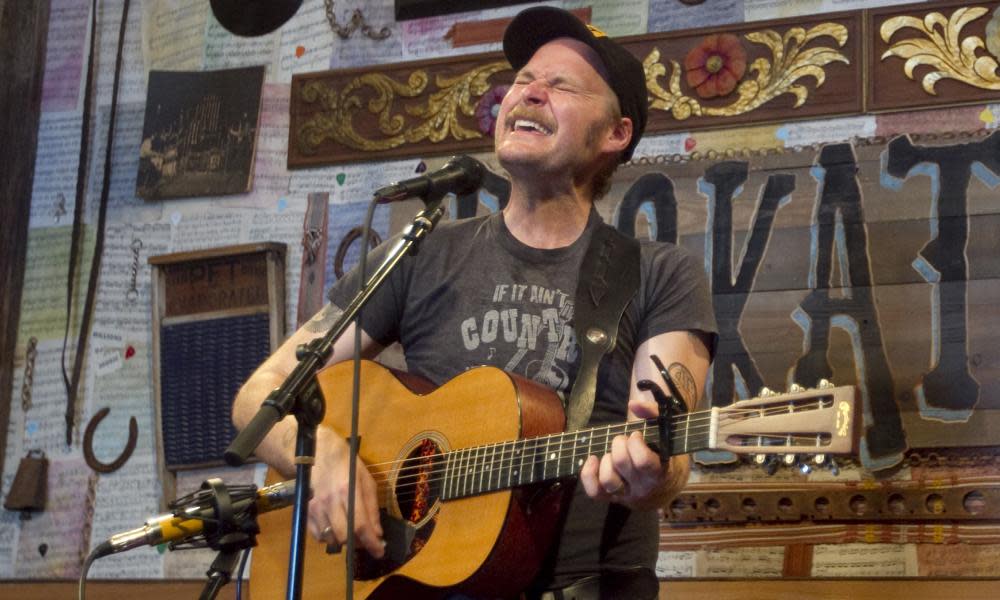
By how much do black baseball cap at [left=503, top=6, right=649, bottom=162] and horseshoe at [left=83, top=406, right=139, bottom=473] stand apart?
207cm

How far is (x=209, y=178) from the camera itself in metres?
4.52

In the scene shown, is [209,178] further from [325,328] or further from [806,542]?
[806,542]

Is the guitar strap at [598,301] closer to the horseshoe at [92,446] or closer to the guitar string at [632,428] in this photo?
A: the guitar string at [632,428]

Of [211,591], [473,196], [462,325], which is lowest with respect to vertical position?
[211,591]

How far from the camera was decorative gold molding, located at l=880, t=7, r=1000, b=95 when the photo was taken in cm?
358

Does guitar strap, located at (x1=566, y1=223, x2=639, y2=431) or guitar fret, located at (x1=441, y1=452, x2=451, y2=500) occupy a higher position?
guitar strap, located at (x1=566, y1=223, x2=639, y2=431)

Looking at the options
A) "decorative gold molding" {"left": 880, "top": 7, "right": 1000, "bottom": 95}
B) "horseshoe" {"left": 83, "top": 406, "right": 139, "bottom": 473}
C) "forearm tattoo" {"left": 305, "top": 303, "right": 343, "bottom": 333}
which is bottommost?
"horseshoe" {"left": 83, "top": 406, "right": 139, "bottom": 473}

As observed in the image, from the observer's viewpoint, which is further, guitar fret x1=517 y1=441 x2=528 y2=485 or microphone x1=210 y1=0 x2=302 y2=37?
microphone x1=210 y1=0 x2=302 y2=37

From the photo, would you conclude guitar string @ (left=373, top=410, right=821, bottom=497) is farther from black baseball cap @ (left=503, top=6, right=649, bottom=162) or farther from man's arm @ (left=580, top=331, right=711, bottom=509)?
black baseball cap @ (left=503, top=6, right=649, bottom=162)

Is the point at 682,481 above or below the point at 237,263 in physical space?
below

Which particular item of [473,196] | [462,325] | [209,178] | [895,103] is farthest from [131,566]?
[895,103]

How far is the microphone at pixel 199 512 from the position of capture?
2172mm

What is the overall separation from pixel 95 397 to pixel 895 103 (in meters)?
2.84

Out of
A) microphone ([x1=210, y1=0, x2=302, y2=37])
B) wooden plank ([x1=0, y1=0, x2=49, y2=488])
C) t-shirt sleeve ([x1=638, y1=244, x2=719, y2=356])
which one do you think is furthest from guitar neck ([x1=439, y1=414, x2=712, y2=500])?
wooden plank ([x1=0, y1=0, x2=49, y2=488])
